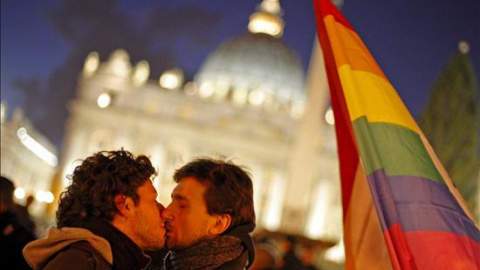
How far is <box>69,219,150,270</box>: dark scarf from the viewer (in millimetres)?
3031

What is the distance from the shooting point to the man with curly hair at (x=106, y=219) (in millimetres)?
2947

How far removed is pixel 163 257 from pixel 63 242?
82cm

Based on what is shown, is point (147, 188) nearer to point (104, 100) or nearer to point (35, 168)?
point (35, 168)

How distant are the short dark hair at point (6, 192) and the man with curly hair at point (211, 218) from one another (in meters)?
1.75

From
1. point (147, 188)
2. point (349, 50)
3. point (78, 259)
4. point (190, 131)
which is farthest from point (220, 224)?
point (190, 131)

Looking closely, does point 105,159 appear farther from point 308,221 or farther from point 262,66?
point 262,66

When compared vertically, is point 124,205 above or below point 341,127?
below

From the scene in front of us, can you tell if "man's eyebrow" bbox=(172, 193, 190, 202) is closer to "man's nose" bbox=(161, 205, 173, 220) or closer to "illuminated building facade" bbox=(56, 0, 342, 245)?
"man's nose" bbox=(161, 205, 173, 220)

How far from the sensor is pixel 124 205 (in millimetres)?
3119

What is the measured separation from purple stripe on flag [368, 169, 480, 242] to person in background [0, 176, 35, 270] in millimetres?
1895

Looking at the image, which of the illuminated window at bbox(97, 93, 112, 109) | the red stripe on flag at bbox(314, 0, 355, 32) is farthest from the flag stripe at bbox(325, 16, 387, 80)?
the illuminated window at bbox(97, 93, 112, 109)

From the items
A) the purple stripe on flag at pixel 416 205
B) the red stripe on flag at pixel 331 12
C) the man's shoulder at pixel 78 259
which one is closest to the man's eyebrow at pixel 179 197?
the man's shoulder at pixel 78 259

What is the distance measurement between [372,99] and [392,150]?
0.93 feet

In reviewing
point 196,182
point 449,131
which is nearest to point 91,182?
point 196,182
